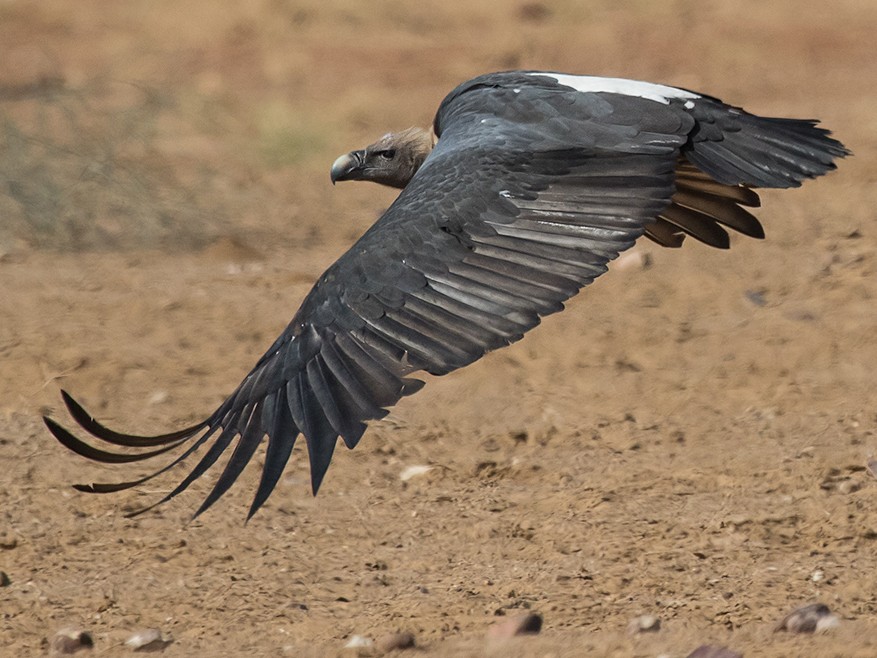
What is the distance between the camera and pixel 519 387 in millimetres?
6145

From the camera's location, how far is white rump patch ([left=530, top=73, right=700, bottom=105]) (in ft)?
16.3

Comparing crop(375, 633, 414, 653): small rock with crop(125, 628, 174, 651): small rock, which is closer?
crop(375, 633, 414, 653): small rock

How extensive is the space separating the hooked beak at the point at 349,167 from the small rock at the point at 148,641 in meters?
2.20

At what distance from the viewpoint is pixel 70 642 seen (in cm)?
425

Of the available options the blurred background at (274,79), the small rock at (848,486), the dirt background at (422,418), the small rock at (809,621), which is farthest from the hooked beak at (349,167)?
the small rock at (809,621)

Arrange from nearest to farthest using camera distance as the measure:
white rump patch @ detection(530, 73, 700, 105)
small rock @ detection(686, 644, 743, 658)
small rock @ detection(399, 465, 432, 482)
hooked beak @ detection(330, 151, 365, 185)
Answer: small rock @ detection(686, 644, 743, 658), white rump patch @ detection(530, 73, 700, 105), small rock @ detection(399, 465, 432, 482), hooked beak @ detection(330, 151, 365, 185)

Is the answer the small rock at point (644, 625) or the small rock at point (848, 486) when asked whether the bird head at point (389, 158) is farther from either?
the small rock at point (644, 625)

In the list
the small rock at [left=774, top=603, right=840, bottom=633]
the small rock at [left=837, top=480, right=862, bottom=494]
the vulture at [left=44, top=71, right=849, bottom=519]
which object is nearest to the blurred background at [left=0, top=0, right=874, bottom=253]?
the vulture at [left=44, top=71, right=849, bottom=519]

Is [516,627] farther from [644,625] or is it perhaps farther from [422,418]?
[422,418]

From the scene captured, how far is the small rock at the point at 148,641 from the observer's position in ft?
14.0

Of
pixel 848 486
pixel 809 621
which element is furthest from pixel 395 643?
pixel 848 486

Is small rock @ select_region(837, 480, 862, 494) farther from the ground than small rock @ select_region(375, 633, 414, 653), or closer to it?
farther from the ground

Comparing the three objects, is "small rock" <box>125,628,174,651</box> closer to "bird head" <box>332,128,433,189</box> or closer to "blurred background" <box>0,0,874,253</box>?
"bird head" <box>332,128,433,189</box>

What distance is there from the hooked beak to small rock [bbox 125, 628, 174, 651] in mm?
2205
